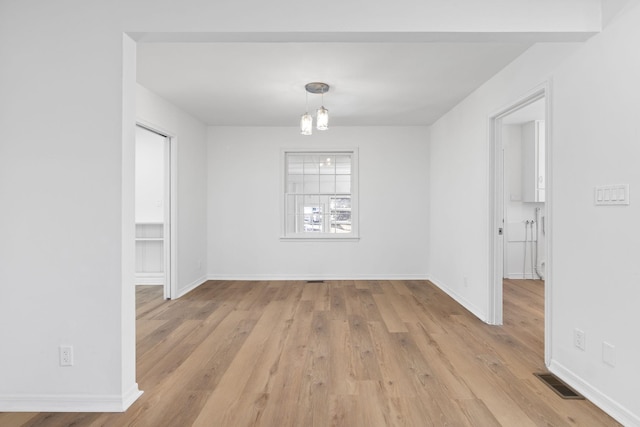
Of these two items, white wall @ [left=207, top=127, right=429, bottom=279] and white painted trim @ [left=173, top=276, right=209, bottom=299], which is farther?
white wall @ [left=207, top=127, right=429, bottom=279]

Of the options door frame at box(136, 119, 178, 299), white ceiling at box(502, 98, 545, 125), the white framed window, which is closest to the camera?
door frame at box(136, 119, 178, 299)

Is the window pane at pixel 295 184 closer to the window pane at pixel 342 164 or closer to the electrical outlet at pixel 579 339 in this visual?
the window pane at pixel 342 164

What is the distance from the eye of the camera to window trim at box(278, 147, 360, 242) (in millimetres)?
5723

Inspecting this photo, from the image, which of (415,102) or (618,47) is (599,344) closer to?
(618,47)

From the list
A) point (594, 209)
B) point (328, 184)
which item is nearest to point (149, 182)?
point (328, 184)

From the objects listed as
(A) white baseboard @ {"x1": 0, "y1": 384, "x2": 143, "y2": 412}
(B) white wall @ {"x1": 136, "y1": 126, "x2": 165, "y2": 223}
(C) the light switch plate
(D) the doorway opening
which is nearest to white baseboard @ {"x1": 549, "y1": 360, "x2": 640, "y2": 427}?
(C) the light switch plate

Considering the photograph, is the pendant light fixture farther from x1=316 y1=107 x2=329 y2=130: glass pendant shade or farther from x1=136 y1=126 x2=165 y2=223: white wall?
x1=136 y1=126 x2=165 y2=223: white wall

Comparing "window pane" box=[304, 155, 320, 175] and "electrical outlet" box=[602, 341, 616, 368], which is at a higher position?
"window pane" box=[304, 155, 320, 175]

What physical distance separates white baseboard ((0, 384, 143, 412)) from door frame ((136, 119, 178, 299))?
245 cm

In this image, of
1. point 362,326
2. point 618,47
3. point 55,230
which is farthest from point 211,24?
point 362,326

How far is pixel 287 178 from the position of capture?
5.86 meters

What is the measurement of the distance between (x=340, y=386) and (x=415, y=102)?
341cm

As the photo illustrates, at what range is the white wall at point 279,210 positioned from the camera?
5711 mm

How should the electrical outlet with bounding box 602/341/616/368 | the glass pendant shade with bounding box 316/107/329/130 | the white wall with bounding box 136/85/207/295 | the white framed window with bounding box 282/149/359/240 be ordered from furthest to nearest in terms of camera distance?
the white framed window with bounding box 282/149/359/240
the white wall with bounding box 136/85/207/295
the glass pendant shade with bounding box 316/107/329/130
the electrical outlet with bounding box 602/341/616/368
